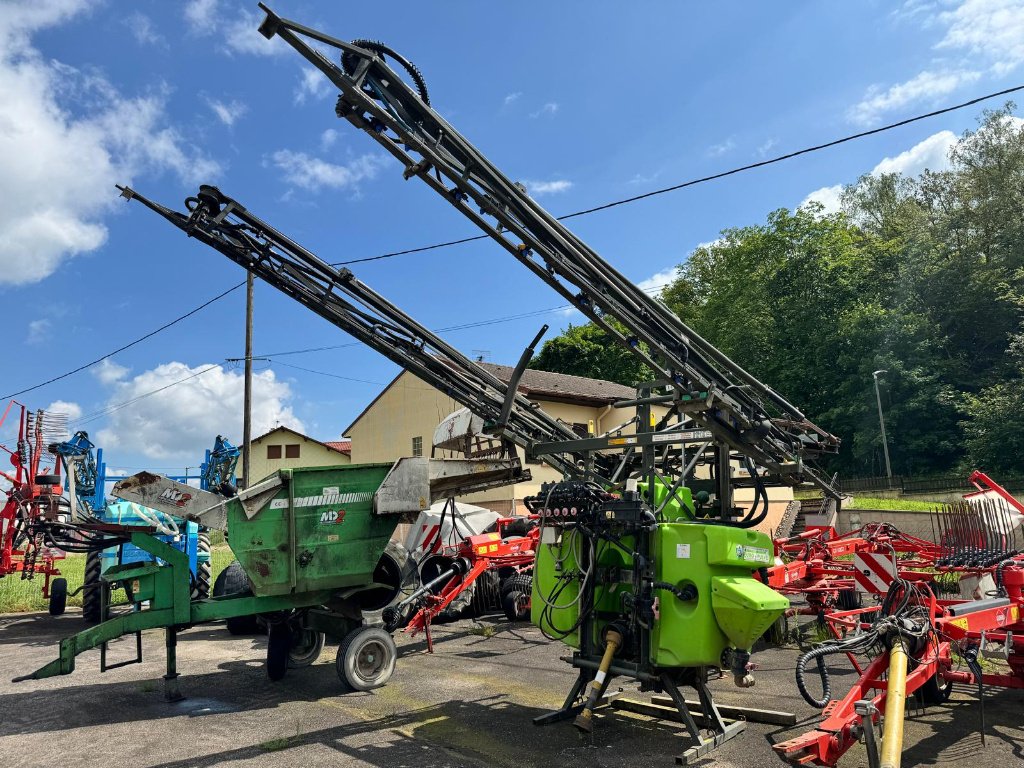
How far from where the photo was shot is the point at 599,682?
17.1 feet

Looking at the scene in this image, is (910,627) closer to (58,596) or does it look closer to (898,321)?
(58,596)

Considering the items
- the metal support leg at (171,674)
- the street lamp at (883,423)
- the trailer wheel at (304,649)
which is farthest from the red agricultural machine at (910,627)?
the street lamp at (883,423)

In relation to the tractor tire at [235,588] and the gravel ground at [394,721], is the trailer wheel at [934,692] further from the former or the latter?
the tractor tire at [235,588]

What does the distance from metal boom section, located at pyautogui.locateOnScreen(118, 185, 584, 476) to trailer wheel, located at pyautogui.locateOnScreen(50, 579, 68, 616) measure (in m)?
8.09

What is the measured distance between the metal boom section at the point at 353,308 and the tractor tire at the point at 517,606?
207 cm

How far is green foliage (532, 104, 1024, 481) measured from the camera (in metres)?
39.3

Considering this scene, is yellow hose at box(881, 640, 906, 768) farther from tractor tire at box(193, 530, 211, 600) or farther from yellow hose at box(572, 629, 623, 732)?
tractor tire at box(193, 530, 211, 600)

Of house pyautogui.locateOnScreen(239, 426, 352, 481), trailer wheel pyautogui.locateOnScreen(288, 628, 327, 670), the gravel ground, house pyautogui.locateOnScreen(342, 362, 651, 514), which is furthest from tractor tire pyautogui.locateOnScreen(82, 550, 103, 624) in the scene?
house pyautogui.locateOnScreen(239, 426, 352, 481)

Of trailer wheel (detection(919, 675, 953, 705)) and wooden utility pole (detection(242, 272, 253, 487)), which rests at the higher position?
wooden utility pole (detection(242, 272, 253, 487))

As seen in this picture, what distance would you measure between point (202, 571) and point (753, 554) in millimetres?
10225

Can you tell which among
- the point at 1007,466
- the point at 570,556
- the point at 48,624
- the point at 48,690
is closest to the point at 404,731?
the point at 570,556

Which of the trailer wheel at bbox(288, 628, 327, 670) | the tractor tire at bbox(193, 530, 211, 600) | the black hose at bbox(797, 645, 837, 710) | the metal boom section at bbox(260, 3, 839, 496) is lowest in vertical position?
the trailer wheel at bbox(288, 628, 327, 670)

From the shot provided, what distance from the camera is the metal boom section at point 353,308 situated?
8953 millimetres

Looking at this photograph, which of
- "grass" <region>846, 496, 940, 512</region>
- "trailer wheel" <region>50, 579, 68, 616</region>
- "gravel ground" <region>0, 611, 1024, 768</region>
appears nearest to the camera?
"gravel ground" <region>0, 611, 1024, 768</region>
